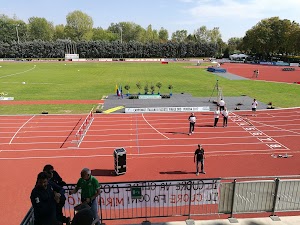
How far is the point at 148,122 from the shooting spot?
21.2 meters

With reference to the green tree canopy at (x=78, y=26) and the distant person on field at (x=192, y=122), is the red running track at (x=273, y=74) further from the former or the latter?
the green tree canopy at (x=78, y=26)

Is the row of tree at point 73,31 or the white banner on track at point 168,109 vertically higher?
the row of tree at point 73,31

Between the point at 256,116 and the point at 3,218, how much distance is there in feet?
64.0

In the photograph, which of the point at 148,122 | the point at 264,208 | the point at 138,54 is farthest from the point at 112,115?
the point at 138,54

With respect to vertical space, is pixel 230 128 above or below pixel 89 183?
below

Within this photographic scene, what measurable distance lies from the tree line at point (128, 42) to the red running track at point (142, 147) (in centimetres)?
6952

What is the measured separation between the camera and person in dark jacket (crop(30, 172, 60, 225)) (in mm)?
5699

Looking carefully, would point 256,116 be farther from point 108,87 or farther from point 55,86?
point 55,86

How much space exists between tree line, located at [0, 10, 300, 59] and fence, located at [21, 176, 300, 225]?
80356 millimetres

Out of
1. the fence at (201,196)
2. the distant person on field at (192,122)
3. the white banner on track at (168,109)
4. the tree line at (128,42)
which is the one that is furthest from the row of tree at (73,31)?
the fence at (201,196)

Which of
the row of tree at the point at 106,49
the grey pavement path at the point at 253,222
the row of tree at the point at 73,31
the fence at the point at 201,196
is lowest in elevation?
the grey pavement path at the point at 253,222

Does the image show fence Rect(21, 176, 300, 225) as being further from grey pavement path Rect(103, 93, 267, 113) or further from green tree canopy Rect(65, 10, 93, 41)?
green tree canopy Rect(65, 10, 93, 41)

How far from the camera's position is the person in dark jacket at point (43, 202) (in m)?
5.70

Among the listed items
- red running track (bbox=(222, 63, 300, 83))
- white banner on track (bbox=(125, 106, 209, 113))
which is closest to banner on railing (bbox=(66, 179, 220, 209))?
white banner on track (bbox=(125, 106, 209, 113))
